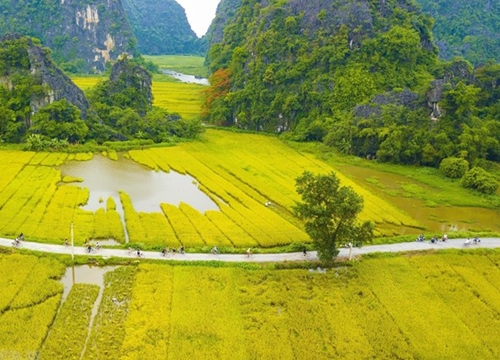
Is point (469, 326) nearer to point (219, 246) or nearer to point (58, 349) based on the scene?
point (219, 246)

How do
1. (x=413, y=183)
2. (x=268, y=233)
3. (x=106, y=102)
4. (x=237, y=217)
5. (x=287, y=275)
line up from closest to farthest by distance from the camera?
1. (x=287, y=275)
2. (x=268, y=233)
3. (x=237, y=217)
4. (x=413, y=183)
5. (x=106, y=102)

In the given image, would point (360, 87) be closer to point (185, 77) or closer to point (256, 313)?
point (256, 313)

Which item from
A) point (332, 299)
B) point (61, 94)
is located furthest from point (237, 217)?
point (61, 94)

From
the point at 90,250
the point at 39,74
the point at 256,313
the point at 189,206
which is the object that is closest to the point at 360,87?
the point at 189,206

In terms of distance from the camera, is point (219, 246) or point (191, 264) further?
point (219, 246)

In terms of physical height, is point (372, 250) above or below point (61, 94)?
below

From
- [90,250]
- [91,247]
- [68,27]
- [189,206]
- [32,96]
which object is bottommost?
[189,206]
